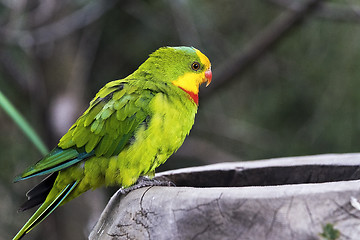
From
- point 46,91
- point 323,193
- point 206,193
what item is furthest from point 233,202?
point 46,91

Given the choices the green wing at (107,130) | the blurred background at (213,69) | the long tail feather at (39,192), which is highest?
the green wing at (107,130)

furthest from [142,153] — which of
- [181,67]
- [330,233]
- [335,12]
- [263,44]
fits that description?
[335,12]

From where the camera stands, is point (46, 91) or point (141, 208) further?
point (46, 91)

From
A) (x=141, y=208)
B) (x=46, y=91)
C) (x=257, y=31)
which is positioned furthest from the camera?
(x=257, y=31)

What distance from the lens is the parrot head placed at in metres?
2.11

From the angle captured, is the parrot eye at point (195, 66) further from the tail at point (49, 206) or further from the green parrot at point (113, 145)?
the tail at point (49, 206)

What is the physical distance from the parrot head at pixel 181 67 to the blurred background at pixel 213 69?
53.1 inches

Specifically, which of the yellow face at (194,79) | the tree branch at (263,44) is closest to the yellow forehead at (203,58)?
the yellow face at (194,79)

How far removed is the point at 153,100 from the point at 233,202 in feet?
2.81

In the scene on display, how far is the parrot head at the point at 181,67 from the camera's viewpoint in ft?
6.91

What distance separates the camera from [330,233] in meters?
1.04

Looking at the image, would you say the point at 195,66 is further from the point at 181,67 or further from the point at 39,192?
the point at 39,192

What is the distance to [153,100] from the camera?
6.18 feet

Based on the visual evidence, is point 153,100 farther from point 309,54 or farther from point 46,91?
point 309,54
